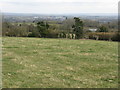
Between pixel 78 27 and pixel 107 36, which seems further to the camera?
pixel 78 27

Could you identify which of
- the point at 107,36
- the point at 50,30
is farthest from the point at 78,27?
the point at 107,36

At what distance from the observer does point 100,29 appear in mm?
32875

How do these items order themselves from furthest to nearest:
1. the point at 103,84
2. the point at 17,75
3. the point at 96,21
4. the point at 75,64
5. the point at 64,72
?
the point at 96,21
the point at 75,64
the point at 64,72
the point at 17,75
the point at 103,84

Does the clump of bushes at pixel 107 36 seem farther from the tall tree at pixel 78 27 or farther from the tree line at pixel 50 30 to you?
the tall tree at pixel 78 27

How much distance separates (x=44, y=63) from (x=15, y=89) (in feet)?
10.7

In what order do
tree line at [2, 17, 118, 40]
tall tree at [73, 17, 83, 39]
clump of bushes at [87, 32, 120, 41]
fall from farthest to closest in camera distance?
tall tree at [73, 17, 83, 39] < tree line at [2, 17, 118, 40] < clump of bushes at [87, 32, 120, 41]

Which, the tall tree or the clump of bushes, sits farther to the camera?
the tall tree

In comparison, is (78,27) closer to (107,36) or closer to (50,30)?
(50,30)

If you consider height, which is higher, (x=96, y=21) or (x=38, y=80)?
(x=96, y=21)

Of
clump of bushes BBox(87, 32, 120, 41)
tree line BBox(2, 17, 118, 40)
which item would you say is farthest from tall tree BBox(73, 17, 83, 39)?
clump of bushes BBox(87, 32, 120, 41)

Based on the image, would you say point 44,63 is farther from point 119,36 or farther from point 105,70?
point 119,36

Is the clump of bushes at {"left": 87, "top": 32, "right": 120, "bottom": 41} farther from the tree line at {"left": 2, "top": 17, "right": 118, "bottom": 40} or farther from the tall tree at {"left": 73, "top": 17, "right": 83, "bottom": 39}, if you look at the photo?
the tall tree at {"left": 73, "top": 17, "right": 83, "bottom": 39}

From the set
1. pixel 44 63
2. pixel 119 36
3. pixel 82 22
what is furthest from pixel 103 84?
pixel 82 22

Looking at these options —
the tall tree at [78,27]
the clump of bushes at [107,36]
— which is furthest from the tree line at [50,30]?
the clump of bushes at [107,36]
